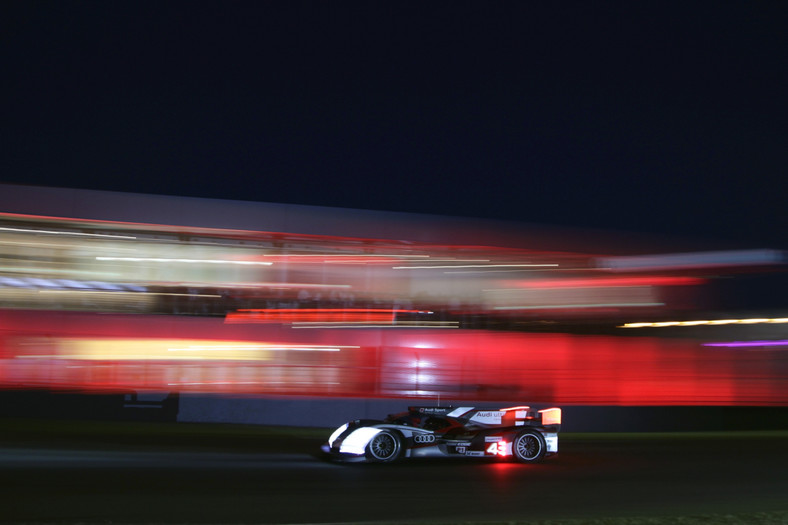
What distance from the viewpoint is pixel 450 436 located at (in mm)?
9938

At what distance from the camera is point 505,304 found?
1424cm

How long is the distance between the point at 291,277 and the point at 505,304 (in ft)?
14.8

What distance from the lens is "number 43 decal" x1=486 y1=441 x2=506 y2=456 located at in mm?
9999

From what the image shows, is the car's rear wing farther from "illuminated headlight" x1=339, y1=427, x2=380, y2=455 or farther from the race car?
"illuminated headlight" x1=339, y1=427, x2=380, y2=455

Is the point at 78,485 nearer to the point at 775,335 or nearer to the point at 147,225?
the point at 147,225

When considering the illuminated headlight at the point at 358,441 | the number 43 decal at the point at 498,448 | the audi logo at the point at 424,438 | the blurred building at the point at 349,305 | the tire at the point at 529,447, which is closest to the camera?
the illuminated headlight at the point at 358,441

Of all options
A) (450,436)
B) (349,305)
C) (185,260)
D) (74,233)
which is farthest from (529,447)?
(74,233)

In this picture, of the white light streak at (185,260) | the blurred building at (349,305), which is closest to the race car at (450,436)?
the blurred building at (349,305)

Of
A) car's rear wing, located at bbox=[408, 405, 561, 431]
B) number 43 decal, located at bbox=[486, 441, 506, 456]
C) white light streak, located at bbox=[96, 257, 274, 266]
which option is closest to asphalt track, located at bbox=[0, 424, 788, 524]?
number 43 decal, located at bbox=[486, 441, 506, 456]

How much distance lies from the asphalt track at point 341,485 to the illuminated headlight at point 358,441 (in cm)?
36

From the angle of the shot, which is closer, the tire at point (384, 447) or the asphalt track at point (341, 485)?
the asphalt track at point (341, 485)

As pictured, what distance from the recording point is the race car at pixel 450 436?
31.6 feet

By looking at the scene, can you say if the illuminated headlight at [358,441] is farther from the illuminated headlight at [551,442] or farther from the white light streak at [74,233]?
the white light streak at [74,233]

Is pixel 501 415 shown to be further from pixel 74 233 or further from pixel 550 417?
pixel 74 233
